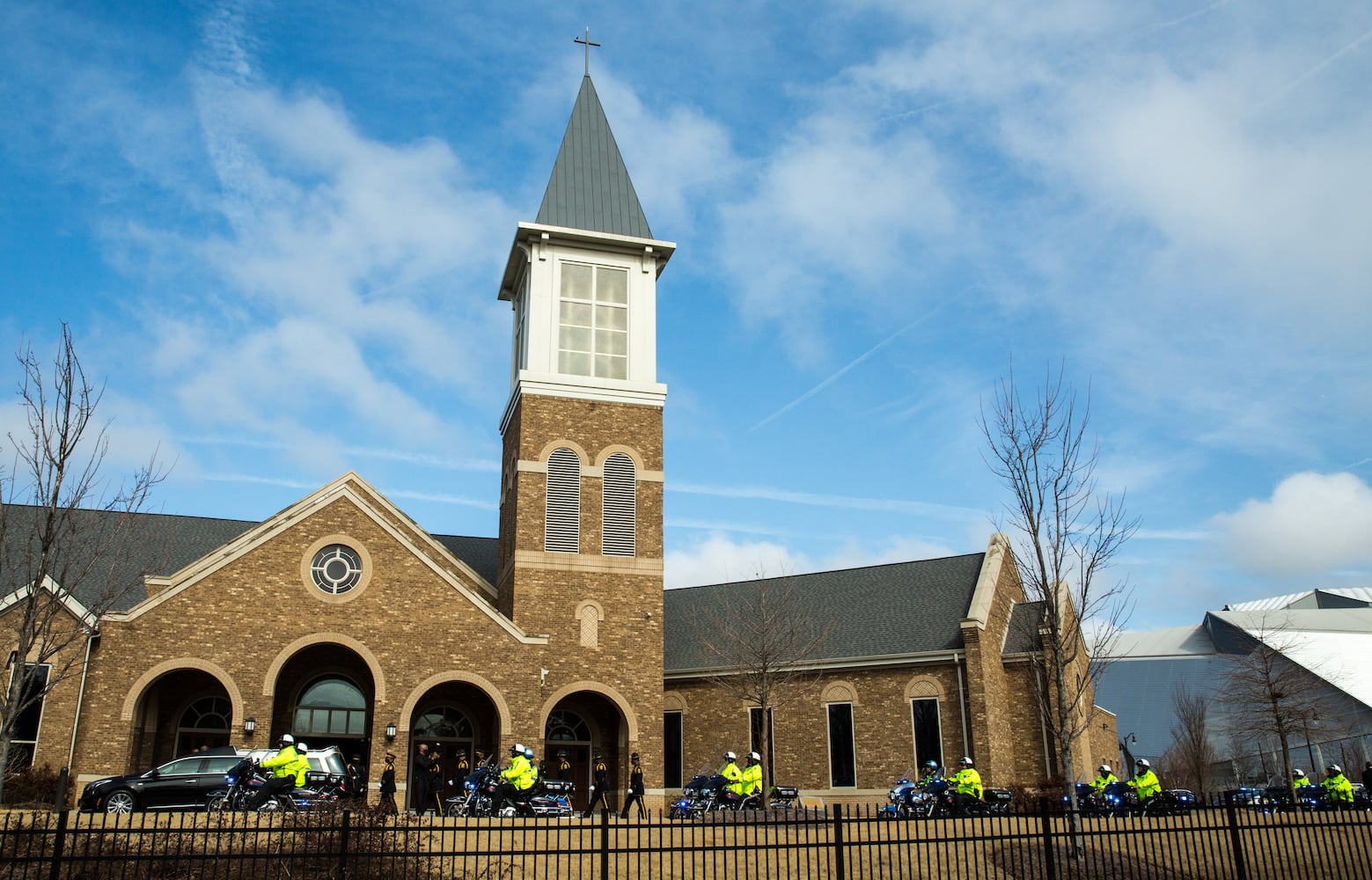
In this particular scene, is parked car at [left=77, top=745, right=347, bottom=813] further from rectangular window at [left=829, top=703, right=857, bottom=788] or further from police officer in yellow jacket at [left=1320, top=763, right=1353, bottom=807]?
police officer in yellow jacket at [left=1320, top=763, right=1353, bottom=807]

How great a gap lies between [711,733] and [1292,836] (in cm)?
1940

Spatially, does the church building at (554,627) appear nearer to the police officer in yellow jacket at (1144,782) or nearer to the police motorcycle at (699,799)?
the police motorcycle at (699,799)

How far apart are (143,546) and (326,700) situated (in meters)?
8.54

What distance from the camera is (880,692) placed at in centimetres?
3447

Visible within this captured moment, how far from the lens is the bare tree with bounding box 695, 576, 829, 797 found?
32906mm

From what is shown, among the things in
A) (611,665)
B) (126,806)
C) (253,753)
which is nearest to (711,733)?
(611,665)

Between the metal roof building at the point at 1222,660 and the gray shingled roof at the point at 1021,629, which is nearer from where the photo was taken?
the gray shingled roof at the point at 1021,629

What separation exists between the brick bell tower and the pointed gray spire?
0.17 feet

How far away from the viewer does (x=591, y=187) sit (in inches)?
1439

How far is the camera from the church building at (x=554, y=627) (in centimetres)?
2773

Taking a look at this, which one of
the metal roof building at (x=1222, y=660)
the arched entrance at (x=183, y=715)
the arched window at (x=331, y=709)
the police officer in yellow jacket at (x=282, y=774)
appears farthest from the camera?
the metal roof building at (x=1222, y=660)

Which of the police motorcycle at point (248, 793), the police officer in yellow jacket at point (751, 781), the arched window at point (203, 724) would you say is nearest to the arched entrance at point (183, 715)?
the arched window at point (203, 724)

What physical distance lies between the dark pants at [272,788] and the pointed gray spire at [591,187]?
1958cm

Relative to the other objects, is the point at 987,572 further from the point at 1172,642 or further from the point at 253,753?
the point at 1172,642
